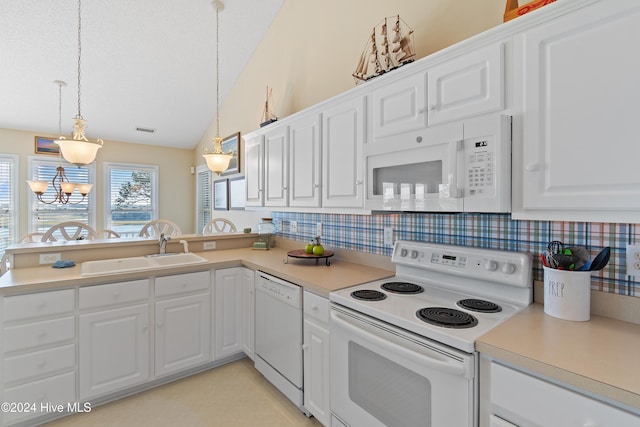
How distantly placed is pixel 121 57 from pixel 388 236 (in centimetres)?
411

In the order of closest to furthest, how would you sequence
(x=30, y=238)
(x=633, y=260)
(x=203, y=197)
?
(x=633, y=260)
(x=30, y=238)
(x=203, y=197)

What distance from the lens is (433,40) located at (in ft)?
6.29

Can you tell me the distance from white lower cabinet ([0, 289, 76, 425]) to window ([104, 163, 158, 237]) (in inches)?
165

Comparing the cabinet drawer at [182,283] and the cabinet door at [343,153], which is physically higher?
the cabinet door at [343,153]

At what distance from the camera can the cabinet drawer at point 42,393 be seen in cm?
172

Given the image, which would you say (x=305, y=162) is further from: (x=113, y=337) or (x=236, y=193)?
(x=236, y=193)

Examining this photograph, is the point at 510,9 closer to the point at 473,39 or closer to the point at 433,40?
the point at 473,39

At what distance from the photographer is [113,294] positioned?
2.00 meters

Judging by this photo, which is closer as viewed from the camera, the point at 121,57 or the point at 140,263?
the point at 140,263

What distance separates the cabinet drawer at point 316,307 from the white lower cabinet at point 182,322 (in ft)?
3.29

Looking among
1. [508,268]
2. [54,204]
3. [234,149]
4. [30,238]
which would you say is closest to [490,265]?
[508,268]

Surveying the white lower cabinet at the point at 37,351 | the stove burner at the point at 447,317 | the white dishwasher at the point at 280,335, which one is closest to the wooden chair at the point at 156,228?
the white lower cabinet at the point at 37,351

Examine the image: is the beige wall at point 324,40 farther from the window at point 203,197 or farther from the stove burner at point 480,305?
the window at point 203,197

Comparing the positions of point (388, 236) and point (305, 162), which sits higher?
point (305, 162)
